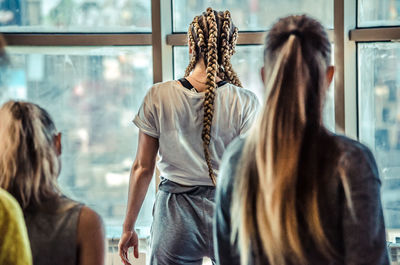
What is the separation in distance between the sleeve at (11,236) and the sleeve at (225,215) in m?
0.39

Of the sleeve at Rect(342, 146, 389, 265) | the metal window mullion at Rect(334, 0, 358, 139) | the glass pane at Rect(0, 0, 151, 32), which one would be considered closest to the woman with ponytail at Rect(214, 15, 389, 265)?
the sleeve at Rect(342, 146, 389, 265)

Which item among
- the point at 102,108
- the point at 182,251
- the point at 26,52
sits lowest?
the point at 182,251

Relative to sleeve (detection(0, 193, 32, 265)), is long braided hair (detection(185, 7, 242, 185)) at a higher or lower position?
higher

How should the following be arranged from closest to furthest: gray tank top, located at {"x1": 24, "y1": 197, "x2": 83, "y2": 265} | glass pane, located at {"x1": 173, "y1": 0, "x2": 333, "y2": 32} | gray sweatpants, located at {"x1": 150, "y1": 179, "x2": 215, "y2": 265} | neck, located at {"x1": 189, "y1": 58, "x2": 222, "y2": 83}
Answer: gray tank top, located at {"x1": 24, "y1": 197, "x2": 83, "y2": 265} → gray sweatpants, located at {"x1": 150, "y1": 179, "x2": 215, "y2": 265} → neck, located at {"x1": 189, "y1": 58, "x2": 222, "y2": 83} → glass pane, located at {"x1": 173, "y1": 0, "x2": 333, "y2": 32}

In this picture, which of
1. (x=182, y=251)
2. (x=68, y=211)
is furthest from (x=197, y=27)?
(x=68, y=211)

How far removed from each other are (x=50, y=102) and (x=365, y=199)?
2.35 m

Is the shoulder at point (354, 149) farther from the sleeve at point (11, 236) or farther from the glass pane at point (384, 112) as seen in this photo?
the glass pane at point (384, 112)

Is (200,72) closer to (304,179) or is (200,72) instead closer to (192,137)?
(192,137)

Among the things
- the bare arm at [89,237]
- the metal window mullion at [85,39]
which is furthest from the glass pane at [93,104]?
the bare arm at [89,237]

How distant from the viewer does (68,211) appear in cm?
135

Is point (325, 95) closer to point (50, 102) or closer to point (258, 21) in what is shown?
point (258, 21)

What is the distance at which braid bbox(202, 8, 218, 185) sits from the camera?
2.04m

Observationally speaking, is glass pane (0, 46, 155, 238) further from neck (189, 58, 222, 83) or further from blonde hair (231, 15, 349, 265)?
blonde hair (231, 15, 349, 265)

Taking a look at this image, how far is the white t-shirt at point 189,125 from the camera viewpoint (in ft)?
6.78
